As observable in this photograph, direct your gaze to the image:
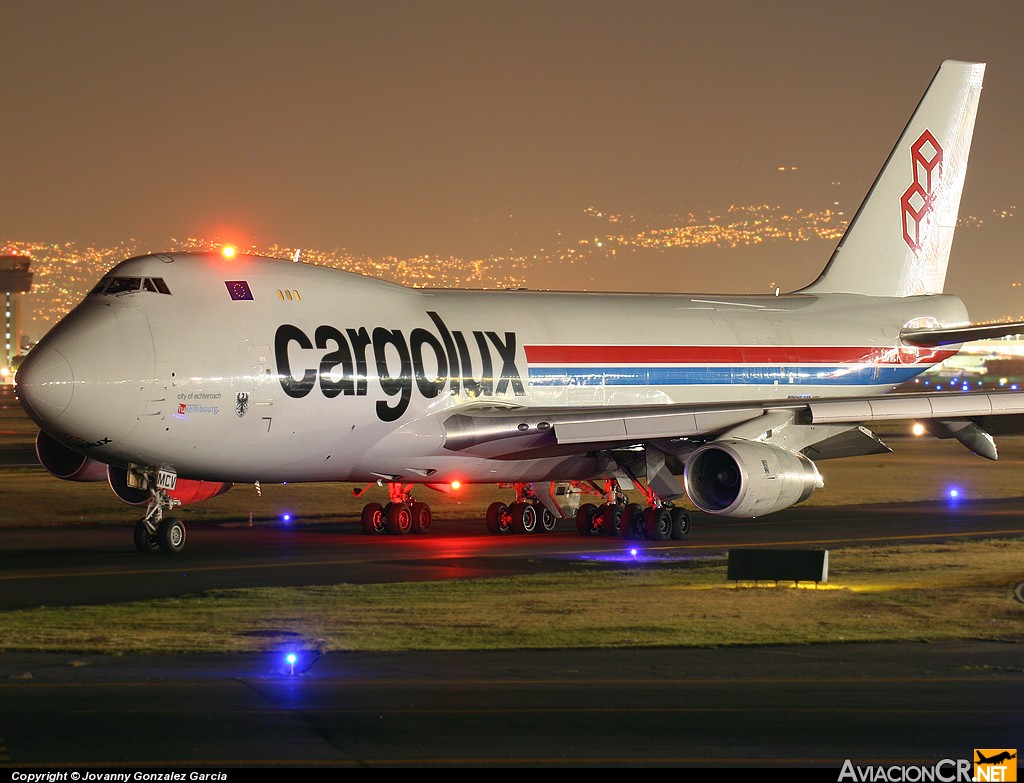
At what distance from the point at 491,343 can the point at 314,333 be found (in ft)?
14.7

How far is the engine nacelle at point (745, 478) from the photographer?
26.8m

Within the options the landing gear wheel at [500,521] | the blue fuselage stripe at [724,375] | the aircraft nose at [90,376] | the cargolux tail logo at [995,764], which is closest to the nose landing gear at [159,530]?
the aircraft nose at [90,376]

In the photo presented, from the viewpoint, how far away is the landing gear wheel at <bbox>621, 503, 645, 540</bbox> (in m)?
29.2

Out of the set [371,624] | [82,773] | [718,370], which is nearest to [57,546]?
[371,624]

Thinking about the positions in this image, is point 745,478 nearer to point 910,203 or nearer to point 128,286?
point 128,286

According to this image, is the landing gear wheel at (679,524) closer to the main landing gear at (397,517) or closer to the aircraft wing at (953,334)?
the main landing gear at (397,517)

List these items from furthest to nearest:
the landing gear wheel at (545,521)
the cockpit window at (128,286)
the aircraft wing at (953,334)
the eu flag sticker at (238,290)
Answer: the aircraft wing at (953,334)
the landing gear wheel at (545,521)
the eu flag sticker at (238,290)
the cockpit window at (128,286)

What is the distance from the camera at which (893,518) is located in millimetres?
33188

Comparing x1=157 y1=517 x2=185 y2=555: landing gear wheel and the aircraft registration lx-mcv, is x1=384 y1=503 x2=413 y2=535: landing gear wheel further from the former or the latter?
x1=157 y1=517 x2=185 y2=555: landing gear wheel

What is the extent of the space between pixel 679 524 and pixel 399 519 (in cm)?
543

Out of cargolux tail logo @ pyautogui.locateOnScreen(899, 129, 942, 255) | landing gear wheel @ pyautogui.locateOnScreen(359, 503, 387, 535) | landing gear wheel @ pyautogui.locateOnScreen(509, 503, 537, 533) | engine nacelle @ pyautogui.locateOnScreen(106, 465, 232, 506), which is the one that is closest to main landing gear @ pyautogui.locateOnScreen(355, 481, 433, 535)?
landing gear wheel @ pyautogui.locateOnScreen(359, 503, 387, 535)

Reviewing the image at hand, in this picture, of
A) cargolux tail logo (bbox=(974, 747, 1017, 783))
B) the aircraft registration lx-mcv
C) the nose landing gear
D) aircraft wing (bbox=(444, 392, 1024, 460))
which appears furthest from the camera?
aircraft wing (bbox=(444, 392, 1024, 460))

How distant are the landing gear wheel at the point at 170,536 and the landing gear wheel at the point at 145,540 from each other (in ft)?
0.28

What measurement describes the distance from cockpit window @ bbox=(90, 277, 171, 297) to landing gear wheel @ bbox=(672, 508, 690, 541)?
420 inches
